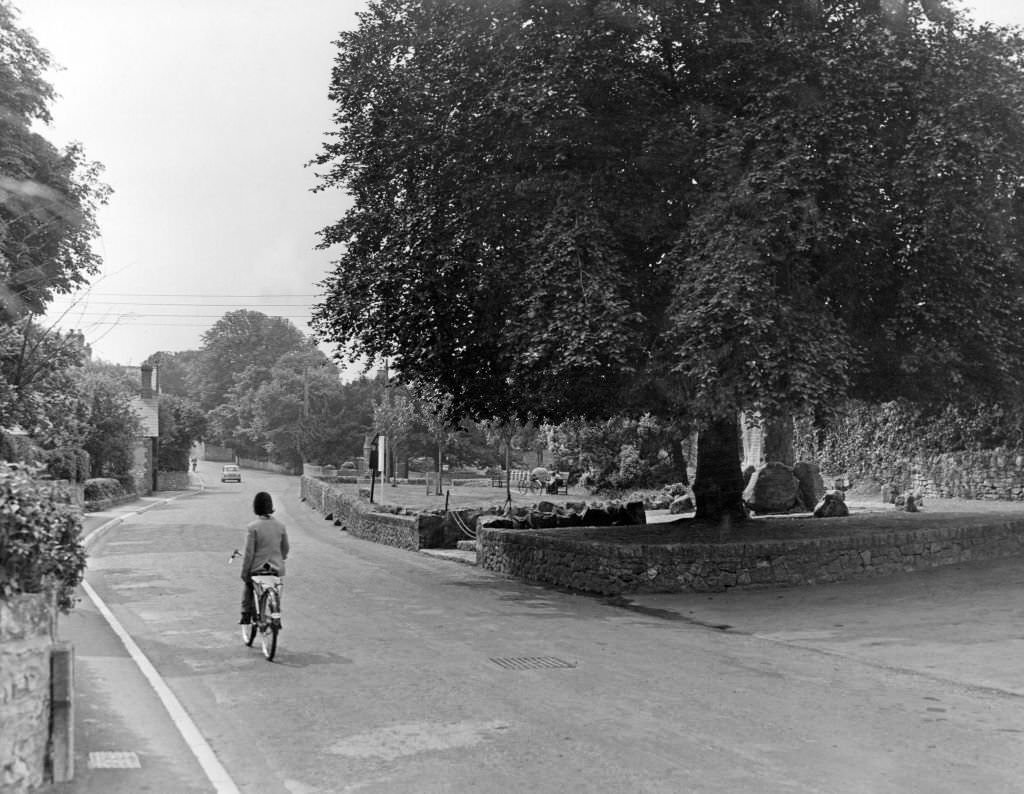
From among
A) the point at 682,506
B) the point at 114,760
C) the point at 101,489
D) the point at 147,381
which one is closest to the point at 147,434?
the point at 147,381

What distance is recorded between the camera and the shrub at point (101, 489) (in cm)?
4247

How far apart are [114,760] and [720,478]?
14.0 m

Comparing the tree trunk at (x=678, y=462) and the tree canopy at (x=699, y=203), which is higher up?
Result: the tree canopy at (x=699, y=203)

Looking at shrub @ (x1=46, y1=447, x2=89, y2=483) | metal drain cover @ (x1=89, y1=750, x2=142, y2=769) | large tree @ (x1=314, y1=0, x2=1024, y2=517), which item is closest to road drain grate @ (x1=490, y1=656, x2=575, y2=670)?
metal drain cover @ (x1=89, y1=750, x2=142, y2=769)

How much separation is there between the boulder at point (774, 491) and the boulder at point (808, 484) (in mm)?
373

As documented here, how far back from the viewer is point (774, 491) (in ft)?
83.9

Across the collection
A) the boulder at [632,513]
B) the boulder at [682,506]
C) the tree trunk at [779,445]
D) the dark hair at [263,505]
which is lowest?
the boulder at [682,506]

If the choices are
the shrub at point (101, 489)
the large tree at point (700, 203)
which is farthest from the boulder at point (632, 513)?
the shrub at point (101, 489)

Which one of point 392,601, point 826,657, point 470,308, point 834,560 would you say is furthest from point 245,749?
point 834,560

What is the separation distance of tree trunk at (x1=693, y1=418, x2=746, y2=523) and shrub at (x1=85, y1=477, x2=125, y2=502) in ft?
108

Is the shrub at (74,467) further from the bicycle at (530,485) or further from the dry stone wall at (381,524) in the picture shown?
the bicycle at (530,485)

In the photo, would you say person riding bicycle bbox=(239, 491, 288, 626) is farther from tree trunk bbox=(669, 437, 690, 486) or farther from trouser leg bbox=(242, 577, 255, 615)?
tree trunk bbox=(669, 437, 690, 486)

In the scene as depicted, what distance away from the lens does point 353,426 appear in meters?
84.0

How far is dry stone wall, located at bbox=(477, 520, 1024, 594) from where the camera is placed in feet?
49.9
